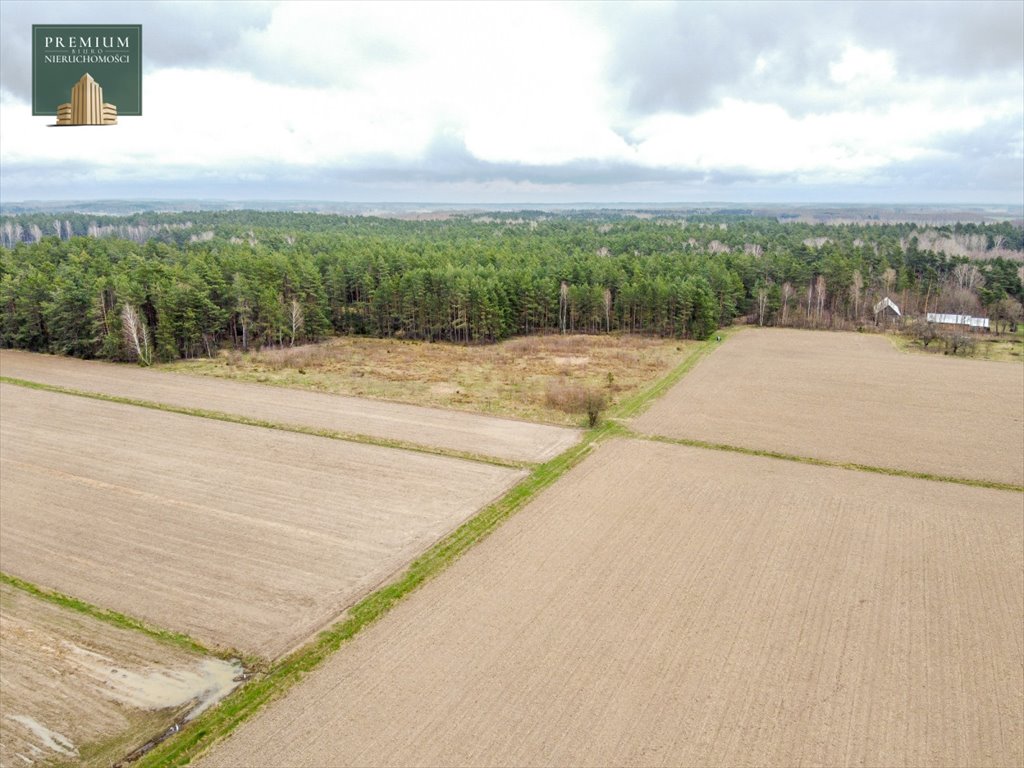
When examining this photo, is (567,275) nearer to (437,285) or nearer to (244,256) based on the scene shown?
(437,285)

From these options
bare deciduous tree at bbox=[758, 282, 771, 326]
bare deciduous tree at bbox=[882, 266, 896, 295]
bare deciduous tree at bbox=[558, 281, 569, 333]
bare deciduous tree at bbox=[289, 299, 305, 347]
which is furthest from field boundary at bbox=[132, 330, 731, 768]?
bare deciduous tree at bbox=[882, 266, 896, 295]

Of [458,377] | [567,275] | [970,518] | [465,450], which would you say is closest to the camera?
[970,518]

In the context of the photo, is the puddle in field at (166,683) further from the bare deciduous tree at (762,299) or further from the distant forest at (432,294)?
the bare deciduous tree at (762,299)

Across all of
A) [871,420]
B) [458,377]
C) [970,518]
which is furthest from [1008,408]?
[458,377]

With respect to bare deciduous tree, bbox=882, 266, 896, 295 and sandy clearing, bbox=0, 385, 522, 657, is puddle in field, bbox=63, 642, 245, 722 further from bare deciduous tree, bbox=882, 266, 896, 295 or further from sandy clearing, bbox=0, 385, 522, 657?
bare deciduous tree, bbox=882, 266, 896, 295

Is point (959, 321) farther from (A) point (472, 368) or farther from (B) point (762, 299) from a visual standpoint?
(A) point (472, 368)

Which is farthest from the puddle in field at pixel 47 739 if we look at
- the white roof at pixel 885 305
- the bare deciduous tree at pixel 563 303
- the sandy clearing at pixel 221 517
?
the white roof at pixel 885 305

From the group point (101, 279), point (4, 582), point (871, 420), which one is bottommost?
point (4, 582)
